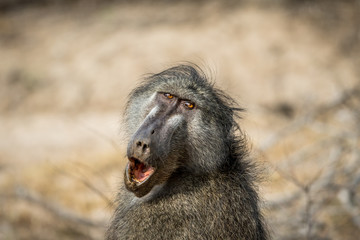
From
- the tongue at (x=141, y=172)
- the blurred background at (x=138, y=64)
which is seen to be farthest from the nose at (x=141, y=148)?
the blurred background at (x=138, y=64)

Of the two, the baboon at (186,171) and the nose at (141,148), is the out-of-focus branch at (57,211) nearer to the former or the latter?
the baboon at (186,171)

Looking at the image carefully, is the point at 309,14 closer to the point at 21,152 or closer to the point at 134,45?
the point at 134,45

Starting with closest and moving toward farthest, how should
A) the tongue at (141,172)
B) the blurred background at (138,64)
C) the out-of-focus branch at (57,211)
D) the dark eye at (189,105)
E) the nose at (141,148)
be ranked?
the nose at (141,148), the tongue at (141,172), the dark eye at (189,105), the out-of-focus branch at (57,211), the blurred background at (138,64)

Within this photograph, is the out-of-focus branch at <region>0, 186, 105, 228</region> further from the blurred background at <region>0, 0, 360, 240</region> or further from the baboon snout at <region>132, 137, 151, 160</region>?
the baboon snout at <region>132, 137, 151, 160</region>

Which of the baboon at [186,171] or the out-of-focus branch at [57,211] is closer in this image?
the baboon at [186,171]

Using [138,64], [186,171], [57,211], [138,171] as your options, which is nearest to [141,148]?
[138,171]

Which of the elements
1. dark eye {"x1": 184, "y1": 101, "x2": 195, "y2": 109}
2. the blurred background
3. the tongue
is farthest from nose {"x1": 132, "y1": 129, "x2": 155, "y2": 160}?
the blurred background

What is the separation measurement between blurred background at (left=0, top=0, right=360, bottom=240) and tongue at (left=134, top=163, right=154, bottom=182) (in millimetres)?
3487

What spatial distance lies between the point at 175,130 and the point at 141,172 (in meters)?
0.31

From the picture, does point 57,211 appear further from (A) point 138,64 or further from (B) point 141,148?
(A) point 138,64

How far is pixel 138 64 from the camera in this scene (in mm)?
9055

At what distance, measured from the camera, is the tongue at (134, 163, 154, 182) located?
2629mm

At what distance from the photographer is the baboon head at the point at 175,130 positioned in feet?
8.50

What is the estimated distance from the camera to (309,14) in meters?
9.56
